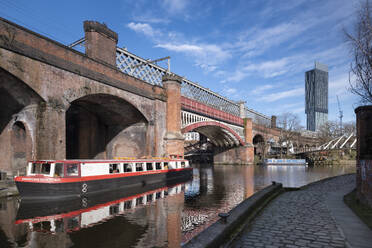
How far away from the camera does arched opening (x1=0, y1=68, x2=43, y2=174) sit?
14430 mm

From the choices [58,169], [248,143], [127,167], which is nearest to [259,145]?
[248,143]

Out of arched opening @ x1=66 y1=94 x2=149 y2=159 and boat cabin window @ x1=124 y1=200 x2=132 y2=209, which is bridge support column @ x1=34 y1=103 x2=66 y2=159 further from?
arched opening @ x1=66 y1=94 x2=149 y2=159

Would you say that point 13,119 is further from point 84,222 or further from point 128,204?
point 84,222

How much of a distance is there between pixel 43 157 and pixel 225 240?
1311cm

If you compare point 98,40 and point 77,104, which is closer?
point 98,40

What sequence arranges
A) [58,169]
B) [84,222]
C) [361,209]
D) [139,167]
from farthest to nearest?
1. [139,167]
2. [58,169]
3. [84,222]
4. [361,209]

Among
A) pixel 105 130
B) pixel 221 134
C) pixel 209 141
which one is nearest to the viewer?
pixel 105 130

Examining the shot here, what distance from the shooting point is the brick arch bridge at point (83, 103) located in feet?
48.0

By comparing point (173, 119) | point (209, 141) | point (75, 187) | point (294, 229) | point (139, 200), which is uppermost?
point (173, 119)

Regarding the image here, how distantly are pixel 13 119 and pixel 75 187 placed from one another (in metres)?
6.87

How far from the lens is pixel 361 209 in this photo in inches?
298

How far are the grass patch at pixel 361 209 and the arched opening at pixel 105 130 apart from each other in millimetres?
17719

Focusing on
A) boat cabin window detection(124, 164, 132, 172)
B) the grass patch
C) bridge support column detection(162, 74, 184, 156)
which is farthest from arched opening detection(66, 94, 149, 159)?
the grass patch

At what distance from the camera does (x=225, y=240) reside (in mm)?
5387
